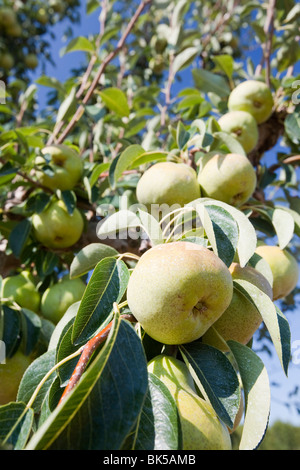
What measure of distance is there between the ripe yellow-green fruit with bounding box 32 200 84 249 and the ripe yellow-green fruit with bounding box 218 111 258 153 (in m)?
0.69

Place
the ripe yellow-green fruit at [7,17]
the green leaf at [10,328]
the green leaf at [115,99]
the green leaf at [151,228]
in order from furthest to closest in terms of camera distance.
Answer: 1. the ripe yellow-green fruit at [7,17]
2. the green leaf at [115,99]
3. the green leaf at [10,328]
4. the green leaf at [151,228]

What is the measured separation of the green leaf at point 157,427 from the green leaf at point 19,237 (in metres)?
0.99

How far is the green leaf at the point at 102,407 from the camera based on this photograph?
0.44 meters

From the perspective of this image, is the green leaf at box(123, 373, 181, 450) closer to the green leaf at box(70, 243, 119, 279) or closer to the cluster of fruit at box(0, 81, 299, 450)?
the cluster of fruit at box(0, 81, 299, 450)

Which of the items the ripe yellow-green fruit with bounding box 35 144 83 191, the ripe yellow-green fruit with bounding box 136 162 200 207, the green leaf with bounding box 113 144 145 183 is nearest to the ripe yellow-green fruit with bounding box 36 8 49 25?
the ripe yellow-green fruit with bounding box 35 144 83 191

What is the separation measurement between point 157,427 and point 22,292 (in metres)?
1.02

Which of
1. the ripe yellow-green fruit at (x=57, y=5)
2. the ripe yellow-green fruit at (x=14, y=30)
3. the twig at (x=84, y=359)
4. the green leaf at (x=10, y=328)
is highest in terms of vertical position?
the ripe yellow-green fruit at (x=57, y=5)

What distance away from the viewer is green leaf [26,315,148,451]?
0.44 m

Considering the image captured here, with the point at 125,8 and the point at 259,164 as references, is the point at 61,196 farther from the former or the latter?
the point at 125,8

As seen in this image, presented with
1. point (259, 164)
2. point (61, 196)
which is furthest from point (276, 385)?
point (61, 196)

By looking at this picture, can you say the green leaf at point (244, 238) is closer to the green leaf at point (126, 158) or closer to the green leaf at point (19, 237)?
the green leaf at point (126, 158)

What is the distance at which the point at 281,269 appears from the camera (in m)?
1.14

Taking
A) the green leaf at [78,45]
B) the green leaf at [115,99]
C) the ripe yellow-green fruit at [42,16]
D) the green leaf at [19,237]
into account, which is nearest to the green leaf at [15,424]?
the green leaf at [19,237]
